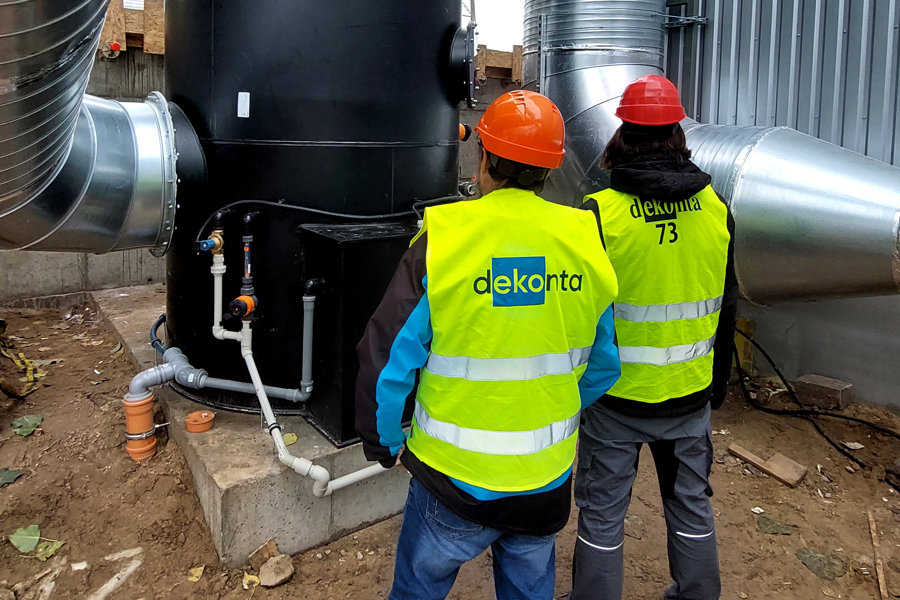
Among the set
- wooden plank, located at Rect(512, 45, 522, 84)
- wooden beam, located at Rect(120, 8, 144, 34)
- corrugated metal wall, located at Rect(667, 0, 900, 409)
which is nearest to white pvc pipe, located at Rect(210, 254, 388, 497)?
corrugated metal wall, located at Rect(667, 0, 900, 409)

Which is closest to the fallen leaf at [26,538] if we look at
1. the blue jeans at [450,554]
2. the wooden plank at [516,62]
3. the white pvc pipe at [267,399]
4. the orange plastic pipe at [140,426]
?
the orange plastic pipe at [140,426]

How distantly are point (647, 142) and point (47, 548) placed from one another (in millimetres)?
3054

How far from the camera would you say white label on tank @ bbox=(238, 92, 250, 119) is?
10.7ft

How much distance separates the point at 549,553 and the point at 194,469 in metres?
1.96

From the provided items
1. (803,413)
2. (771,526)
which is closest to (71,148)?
(771,526)

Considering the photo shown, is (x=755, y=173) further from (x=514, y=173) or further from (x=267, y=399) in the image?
(x=267, y=399)

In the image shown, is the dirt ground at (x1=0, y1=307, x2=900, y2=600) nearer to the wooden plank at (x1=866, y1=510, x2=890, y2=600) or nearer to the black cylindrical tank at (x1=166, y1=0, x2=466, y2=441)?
the wooden plank at (x1=866, y1=510, x2=890, y2=600)

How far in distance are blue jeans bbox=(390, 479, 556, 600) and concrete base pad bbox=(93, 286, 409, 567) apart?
1.15 meters

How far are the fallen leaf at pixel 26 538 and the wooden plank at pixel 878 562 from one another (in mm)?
3793

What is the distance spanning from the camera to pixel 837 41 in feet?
14.5

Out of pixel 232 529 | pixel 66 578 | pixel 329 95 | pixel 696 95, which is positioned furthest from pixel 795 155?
pixel 66 578

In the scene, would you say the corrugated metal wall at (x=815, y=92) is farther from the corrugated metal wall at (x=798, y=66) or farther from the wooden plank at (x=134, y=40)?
the wooden plank at (x=134, y=40)

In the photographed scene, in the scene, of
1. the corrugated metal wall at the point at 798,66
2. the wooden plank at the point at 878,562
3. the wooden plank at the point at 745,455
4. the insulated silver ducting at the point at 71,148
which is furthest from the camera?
the corrugated metal wall at the point at 798,66

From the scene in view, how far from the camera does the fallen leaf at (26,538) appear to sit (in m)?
2.93
